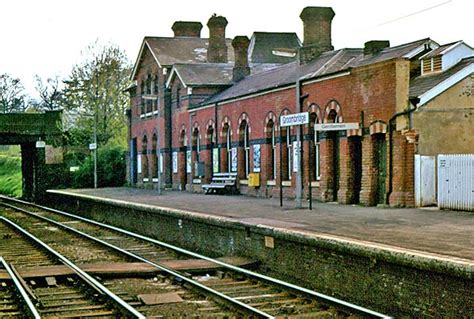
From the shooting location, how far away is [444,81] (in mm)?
22812

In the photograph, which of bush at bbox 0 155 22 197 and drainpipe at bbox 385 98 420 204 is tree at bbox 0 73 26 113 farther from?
drainpipe at bbox 385 98 420 204

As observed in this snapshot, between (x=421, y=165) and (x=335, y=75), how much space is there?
482cm

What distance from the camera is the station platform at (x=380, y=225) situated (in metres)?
12.6

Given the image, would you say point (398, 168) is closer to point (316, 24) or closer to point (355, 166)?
point (355, 166)

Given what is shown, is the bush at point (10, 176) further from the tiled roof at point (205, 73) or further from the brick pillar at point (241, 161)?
the brick pillar at point (241, 161)

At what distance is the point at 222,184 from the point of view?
1378 inches

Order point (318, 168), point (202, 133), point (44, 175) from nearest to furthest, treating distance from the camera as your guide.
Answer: point (318, 168) < point (202, 133) < point (44, 175)

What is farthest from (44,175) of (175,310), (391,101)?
(175,310)

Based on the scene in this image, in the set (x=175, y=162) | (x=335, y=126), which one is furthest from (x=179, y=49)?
(x=335, y=126)

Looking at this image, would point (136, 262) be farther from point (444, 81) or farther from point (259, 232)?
point (444, 81)

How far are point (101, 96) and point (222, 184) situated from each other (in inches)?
1082

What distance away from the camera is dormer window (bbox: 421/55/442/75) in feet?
79.7

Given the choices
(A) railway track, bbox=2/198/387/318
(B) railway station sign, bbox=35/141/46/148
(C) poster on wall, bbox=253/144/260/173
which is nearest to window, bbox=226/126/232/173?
(C) poster on wall, bbox=253/144/260/173

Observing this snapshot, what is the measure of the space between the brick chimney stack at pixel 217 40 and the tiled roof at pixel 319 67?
25.5 feet
